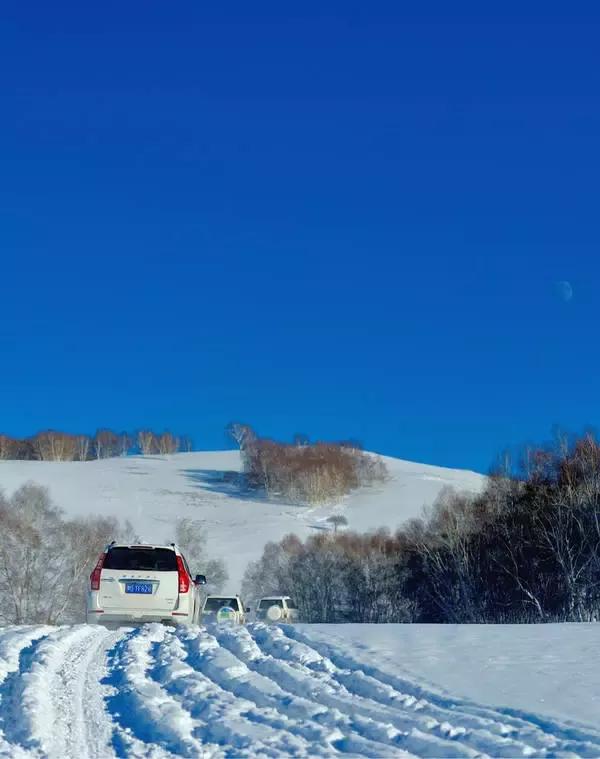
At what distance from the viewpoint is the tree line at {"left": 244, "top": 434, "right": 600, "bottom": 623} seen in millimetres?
43000

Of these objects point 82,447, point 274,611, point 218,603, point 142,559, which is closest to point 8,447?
point 82,447

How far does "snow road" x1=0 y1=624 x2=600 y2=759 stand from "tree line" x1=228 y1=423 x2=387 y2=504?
98309 millimetres

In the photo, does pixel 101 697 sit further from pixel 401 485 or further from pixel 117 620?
pixel 401 485

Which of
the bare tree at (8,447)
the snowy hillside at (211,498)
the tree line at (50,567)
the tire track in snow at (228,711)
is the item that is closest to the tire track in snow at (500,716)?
the tire track in snow at (228,711)

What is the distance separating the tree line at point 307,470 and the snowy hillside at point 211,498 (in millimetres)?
2963

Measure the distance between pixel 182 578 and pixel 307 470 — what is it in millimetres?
95935

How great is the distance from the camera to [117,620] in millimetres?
14891

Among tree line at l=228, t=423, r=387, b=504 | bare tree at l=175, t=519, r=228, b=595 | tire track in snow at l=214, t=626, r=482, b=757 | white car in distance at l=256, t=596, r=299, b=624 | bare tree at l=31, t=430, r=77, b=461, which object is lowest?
tire track in snow at l=214, t=626, r=482, b=757

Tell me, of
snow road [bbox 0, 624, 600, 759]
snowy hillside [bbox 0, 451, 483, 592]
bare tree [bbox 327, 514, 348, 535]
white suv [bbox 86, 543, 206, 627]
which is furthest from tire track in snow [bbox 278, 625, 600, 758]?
bare tree [bbox 327, 514, 348, 535]

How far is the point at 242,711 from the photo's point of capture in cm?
727

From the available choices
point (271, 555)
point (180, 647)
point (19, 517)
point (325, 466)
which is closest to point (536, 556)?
point (271, 555)

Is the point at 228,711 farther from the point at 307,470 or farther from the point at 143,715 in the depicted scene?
the point at 307,470

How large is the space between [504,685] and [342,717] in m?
1.66

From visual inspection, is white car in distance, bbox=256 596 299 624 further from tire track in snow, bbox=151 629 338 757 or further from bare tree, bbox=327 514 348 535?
bare tree, bbox=327 514 348 535
